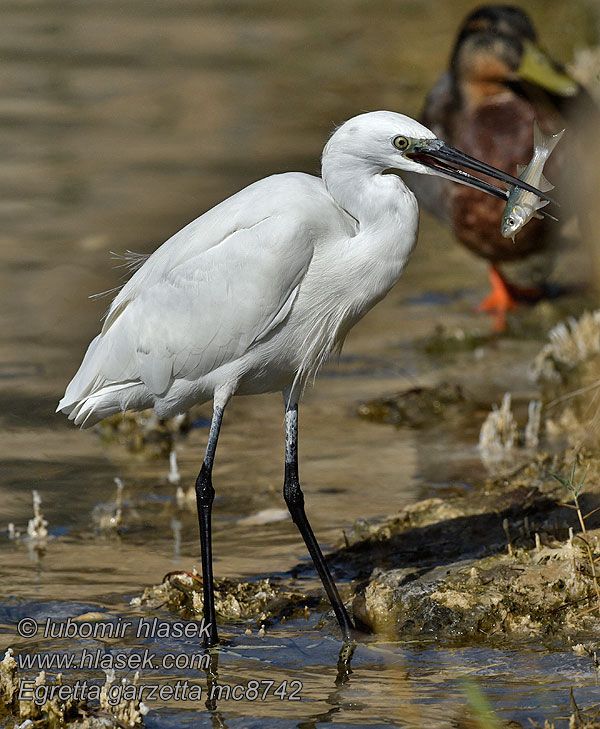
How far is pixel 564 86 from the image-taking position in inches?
365

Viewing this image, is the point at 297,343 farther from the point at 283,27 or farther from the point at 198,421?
the point at 283,27

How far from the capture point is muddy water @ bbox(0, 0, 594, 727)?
4.52 meters

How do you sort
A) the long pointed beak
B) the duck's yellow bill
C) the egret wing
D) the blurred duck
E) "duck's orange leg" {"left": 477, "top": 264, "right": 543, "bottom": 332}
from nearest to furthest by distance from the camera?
the long pointed beak < the egret wing < the blurred duck < the duck's yellow bill < "duck's orange leg" {"left": 477, "top": 264, "right": 543, "bottom": 332}

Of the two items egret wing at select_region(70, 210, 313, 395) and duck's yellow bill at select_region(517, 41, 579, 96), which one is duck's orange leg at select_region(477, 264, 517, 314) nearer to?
duck's yellow bill at select_region(517, 41, 579, 96)

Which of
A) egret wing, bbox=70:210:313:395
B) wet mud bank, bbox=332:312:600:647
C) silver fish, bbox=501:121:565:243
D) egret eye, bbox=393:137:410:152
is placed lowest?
wet mud bank, bbox=332:312:600:647

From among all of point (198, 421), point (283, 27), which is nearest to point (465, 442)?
point (198, 421)

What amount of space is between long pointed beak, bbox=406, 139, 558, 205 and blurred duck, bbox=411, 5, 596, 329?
444cm

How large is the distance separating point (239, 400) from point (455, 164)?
3738mm

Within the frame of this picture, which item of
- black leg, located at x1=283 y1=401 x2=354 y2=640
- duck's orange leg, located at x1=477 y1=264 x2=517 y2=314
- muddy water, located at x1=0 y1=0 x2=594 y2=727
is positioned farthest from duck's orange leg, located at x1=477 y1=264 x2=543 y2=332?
black leg, located at x1=283 y1=401 x2=354 y2=640

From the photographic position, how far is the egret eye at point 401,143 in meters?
4.48

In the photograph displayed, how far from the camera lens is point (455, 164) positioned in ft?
14.8

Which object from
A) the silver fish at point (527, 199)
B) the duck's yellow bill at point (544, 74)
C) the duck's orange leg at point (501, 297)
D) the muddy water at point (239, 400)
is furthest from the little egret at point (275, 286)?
the duck's yellow bill at point (544, 74)

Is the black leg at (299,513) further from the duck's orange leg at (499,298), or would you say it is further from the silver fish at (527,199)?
the duck's orange leg at (499,298)

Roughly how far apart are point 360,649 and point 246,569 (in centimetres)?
102
